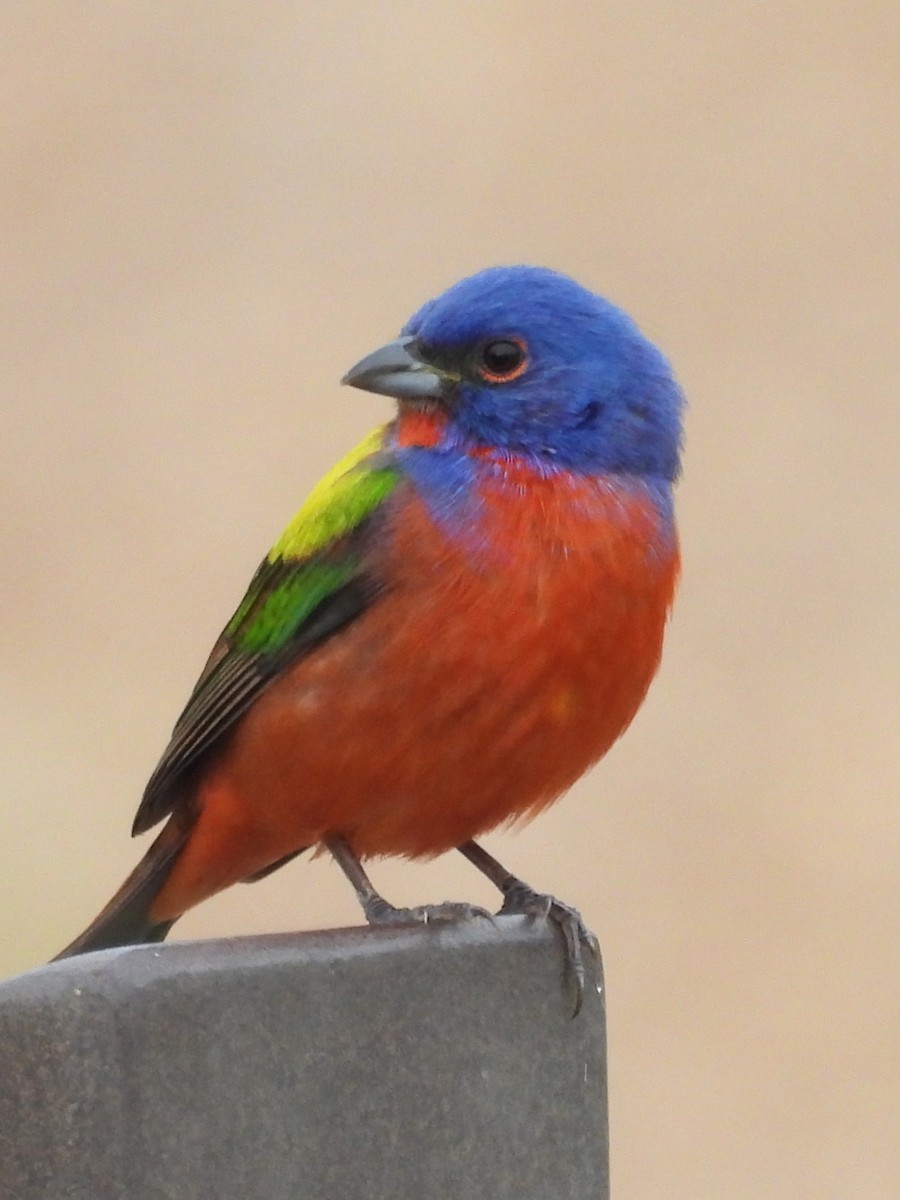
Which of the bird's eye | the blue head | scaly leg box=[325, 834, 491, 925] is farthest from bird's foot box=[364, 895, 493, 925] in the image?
the bird's eye

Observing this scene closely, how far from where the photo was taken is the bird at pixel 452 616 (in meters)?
3.53

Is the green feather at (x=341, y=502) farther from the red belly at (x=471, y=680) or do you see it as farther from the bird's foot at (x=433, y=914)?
the bird's foot at (x=433, y=914)

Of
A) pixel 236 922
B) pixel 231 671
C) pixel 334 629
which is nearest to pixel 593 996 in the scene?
pixel 334 629

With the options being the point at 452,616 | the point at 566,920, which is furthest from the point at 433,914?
the point at 452,616

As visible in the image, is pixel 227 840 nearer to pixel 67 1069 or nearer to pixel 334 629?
pixel 334 629

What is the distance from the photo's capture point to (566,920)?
3326 mm

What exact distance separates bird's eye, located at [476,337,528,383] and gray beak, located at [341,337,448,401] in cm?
7

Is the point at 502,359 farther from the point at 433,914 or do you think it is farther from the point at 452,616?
the point at 433,914

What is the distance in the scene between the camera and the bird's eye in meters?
3.91

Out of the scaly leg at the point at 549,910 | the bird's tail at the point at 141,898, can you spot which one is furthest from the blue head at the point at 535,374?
the bird's tail at the point at 141,898

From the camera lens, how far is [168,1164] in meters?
1.98

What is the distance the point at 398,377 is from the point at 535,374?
26 centimetres

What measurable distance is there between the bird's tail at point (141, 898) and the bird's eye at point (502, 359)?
1.12m

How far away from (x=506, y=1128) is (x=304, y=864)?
18.3ft
